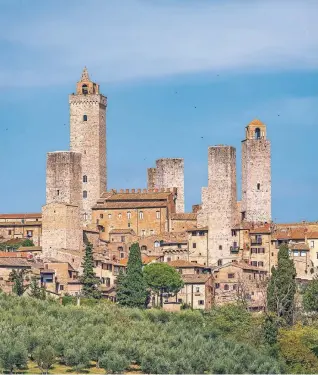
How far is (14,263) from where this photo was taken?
3565 inches

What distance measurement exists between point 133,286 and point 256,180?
51.3ft

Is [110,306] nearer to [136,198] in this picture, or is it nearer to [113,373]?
[113,373]

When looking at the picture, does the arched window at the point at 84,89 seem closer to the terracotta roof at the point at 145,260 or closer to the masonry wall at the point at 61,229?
the masonry wall at the point at 61,229

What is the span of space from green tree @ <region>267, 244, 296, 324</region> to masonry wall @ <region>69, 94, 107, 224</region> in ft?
74.7

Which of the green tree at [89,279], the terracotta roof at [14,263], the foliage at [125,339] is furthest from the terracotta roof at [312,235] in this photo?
the foliage at [125,339]

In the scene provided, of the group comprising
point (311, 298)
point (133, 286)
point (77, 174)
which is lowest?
point (311, 298)

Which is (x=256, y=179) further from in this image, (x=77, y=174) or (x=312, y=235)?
(x=77, y=174)

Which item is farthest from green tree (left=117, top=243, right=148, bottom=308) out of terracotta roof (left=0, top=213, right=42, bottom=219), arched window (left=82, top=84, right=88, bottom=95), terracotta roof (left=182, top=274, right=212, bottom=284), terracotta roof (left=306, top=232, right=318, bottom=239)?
arched window (left=82, top=84, right=88, bottom=95)

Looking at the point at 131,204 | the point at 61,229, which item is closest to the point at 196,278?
the point at 61,229

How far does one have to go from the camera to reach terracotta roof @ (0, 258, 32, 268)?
9000cm

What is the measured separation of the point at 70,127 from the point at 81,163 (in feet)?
11.2

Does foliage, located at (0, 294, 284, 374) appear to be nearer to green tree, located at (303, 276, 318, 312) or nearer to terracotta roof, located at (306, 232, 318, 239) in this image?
green tree, located at (303, 276, 318, 312)

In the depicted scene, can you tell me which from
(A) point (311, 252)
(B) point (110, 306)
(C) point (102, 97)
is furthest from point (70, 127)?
(B) point (110, 306)

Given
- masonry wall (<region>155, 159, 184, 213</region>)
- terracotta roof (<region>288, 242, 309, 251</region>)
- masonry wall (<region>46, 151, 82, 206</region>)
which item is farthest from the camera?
masonry wall (<region>155, 159, 184, 213</region>)
